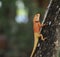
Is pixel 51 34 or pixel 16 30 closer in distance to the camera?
pixel 51 34

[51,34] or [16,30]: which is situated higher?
[51,34]

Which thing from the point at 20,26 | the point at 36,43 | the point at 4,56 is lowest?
the point at 4,56

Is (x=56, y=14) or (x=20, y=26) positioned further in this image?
(x=20, y=26)

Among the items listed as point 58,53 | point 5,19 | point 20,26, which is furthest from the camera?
point 20,26

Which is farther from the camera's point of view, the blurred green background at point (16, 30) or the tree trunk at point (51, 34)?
the blurred green background at point (16, 30)

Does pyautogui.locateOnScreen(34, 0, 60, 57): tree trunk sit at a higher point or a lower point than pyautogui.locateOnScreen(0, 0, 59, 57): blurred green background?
higher

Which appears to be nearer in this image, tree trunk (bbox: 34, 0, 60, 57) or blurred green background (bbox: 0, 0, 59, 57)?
tree trunk (bbox: 34, 0, 60, 57)

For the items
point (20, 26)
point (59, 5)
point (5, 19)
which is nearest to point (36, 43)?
point (59, 5)

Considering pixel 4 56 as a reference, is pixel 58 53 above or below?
above

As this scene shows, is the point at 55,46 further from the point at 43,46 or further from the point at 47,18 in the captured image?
the point at 47,18

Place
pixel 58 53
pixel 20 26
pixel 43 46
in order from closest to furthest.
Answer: pixel 58 53 < pixel 43 46 < pixel 20 26

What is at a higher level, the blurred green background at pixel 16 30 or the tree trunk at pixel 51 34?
the tree trunk at pixel 51 34
